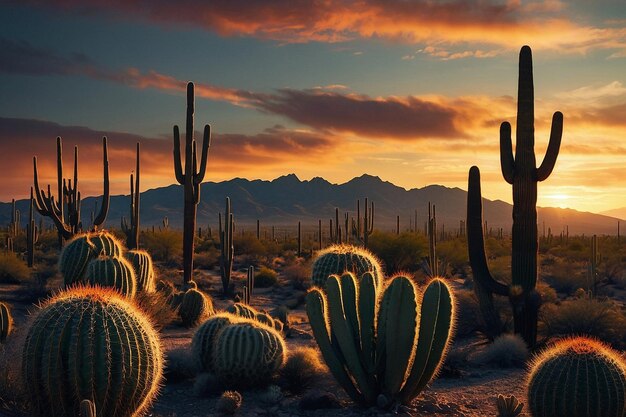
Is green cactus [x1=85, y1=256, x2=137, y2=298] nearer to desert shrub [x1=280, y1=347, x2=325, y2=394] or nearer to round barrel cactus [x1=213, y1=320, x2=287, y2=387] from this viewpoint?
round barrel cactus [x1=213, y1=320, x2=287, y2=387]

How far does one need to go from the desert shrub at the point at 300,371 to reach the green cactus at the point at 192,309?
6043 millimetres

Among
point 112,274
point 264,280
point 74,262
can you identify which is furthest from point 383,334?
point 264,280

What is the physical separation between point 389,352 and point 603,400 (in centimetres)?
253

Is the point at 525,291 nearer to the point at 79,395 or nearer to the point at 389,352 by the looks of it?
the point at 389,352

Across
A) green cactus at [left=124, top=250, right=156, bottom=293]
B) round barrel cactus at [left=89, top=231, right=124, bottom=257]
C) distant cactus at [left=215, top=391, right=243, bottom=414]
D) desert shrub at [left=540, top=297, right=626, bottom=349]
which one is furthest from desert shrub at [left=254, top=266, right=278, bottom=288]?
distant cactus at [left=215, top=391, right=243, bottom=414]

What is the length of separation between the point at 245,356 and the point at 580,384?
4.69m

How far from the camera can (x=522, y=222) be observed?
531 inches

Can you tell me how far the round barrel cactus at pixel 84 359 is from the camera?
21.8 ft

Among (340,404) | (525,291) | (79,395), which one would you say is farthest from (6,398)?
(525,291)

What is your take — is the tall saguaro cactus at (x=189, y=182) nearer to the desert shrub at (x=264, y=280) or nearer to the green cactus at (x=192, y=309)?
the green cactus at (x=192, y=309)

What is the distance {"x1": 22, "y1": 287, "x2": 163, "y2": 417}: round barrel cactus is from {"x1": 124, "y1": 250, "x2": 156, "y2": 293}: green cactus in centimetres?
894

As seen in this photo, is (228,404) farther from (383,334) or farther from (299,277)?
(299,277)

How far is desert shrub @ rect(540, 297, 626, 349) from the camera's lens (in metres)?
14.7

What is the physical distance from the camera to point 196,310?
53.8 ft
